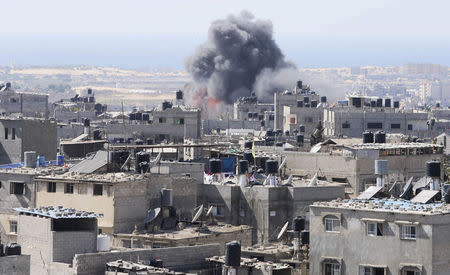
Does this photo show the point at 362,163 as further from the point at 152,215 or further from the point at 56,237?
the point at 56,237

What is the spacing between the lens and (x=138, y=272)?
43500mm

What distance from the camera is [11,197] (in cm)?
6191

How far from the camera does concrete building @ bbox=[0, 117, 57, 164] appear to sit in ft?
270

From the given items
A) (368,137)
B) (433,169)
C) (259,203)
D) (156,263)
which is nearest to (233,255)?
(156,263)

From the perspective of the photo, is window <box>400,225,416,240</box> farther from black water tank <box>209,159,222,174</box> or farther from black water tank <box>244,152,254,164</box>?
black water tank <box>244,152,254,164</box>

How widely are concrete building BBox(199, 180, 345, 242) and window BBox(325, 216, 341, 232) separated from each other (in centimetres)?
1743

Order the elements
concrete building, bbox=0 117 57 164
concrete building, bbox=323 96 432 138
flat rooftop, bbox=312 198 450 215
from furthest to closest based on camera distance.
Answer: concrete building, bbox=323 96 432 138 → concrete building, bbox=0 117 57 164 → flat rooftop, bbox=312 198 450 215

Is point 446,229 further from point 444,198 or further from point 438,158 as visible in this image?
point 438,158

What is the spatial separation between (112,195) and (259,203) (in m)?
8.18

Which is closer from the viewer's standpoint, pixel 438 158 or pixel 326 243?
pixel 326 243

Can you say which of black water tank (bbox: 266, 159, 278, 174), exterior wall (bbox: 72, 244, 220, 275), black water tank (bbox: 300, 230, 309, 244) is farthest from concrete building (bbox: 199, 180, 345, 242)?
exterior wall (bbox: 72, 244, 220, 275)

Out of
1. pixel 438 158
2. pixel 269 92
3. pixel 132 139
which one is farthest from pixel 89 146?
pixel 269 92

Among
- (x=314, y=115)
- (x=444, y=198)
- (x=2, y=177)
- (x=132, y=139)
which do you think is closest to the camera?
(x=444, y=198)

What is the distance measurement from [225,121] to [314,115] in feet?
71.2
